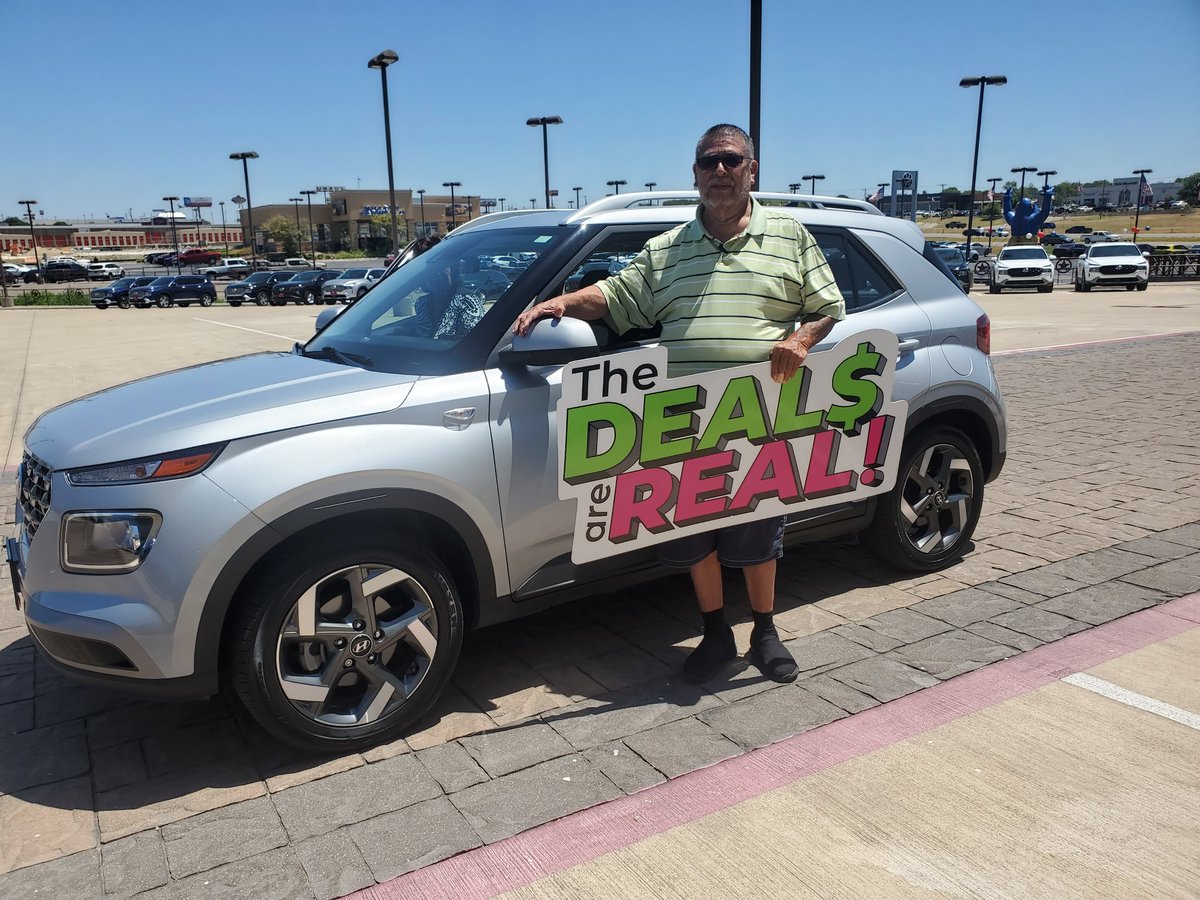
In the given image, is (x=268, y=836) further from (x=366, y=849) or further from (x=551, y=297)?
(x=551, y=297)

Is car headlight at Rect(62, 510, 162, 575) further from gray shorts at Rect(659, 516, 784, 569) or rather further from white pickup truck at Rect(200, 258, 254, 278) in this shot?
white pickup truck at Rect(200, 258, 254, 278)

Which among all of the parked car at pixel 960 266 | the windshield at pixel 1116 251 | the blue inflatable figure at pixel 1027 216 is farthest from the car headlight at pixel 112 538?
the blue inflatable figure at pixel 1027 216

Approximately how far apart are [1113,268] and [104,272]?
75.2 meters

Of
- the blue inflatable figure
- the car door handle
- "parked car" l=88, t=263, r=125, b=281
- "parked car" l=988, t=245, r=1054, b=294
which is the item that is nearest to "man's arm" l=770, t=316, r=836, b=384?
the car door handle

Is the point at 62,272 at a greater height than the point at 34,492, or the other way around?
the point at 34,492

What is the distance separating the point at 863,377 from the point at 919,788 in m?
1.53

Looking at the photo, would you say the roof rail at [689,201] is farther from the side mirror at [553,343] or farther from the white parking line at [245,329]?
the white parking line at [245,329]

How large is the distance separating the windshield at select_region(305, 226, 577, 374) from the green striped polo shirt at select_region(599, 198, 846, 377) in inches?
15.8

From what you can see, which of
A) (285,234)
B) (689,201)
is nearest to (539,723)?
(689,201)

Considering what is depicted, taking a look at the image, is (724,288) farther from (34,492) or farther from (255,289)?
(255,289)

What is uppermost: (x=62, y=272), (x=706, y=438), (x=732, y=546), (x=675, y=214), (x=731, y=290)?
(x=675, y=214)

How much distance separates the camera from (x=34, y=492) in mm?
3035

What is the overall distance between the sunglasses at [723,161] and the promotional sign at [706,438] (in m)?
0.67

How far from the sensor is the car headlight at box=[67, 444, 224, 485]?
276 cm
